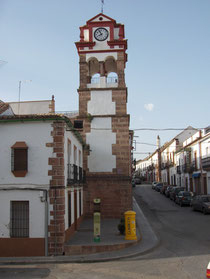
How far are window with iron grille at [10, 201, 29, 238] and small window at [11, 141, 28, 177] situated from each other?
1.31 m

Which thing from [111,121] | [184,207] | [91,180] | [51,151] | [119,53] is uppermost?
[119,53]

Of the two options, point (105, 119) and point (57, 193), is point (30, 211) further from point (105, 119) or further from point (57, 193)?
point (105, 119)

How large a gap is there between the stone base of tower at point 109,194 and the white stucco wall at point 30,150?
8408 mm

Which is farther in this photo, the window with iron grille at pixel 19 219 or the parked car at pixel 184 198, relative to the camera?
the parked car at pixel 184 198

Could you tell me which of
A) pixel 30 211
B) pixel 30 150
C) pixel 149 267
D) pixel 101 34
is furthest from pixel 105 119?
pixel 149 267

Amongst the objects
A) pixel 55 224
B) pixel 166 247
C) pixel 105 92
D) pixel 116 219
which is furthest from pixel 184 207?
pixel 55 224

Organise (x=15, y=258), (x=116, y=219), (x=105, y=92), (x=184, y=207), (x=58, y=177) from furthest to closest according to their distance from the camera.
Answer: (x=184, y=207), (x=105, y=92), (x=116, y=219), (x=58, y=177), (x=15, y=258)

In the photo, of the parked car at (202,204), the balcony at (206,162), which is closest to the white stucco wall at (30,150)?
the parked car at (202,204)

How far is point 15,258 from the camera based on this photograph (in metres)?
11.6

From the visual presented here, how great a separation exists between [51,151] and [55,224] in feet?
9.13

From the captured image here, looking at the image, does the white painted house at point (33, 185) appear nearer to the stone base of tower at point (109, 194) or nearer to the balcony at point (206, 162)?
the stone base of tower at point (109, 194)

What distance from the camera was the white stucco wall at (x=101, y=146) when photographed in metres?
21.0

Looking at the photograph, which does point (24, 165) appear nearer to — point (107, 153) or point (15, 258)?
point (15, 258)

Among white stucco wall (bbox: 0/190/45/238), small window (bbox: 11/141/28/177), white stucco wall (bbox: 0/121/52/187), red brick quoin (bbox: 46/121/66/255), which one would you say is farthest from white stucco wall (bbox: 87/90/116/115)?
white stucco wall (bbox: 0/190/45/238)
